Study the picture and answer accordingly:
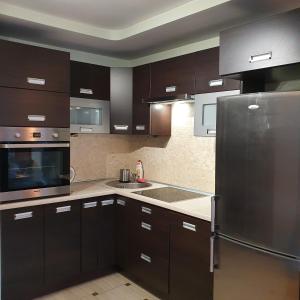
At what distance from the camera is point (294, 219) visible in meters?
1.61

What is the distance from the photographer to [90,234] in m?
2.91

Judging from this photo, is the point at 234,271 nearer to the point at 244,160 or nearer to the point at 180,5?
the point at 244,160

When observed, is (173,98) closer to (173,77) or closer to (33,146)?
(173,77)

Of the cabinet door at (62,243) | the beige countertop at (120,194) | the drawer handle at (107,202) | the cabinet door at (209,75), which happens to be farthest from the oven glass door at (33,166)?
the cabinet door at (209,75)

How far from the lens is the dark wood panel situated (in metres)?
3.13

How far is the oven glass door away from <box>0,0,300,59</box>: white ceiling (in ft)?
3.36

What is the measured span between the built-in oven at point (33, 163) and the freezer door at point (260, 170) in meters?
1.42

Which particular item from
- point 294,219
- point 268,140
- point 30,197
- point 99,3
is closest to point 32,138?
point 30,197

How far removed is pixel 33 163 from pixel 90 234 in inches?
33.9

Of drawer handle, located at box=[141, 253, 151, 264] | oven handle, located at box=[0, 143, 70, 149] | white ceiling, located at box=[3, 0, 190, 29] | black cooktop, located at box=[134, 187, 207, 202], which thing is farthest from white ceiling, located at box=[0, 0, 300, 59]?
drawer handle, located at box=[141, 253, 151, 264]

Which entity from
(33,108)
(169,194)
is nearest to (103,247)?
(169,194)

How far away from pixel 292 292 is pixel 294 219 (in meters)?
0.41

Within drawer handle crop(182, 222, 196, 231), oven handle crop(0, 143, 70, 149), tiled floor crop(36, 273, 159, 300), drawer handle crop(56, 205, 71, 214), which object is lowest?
tiled floor crop(36, 273, 159, 300)

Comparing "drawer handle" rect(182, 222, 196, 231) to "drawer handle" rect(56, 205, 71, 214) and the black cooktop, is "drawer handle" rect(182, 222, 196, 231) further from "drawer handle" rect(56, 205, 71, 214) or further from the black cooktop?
"drawer handle" rect(56, 205, 71, 214)
